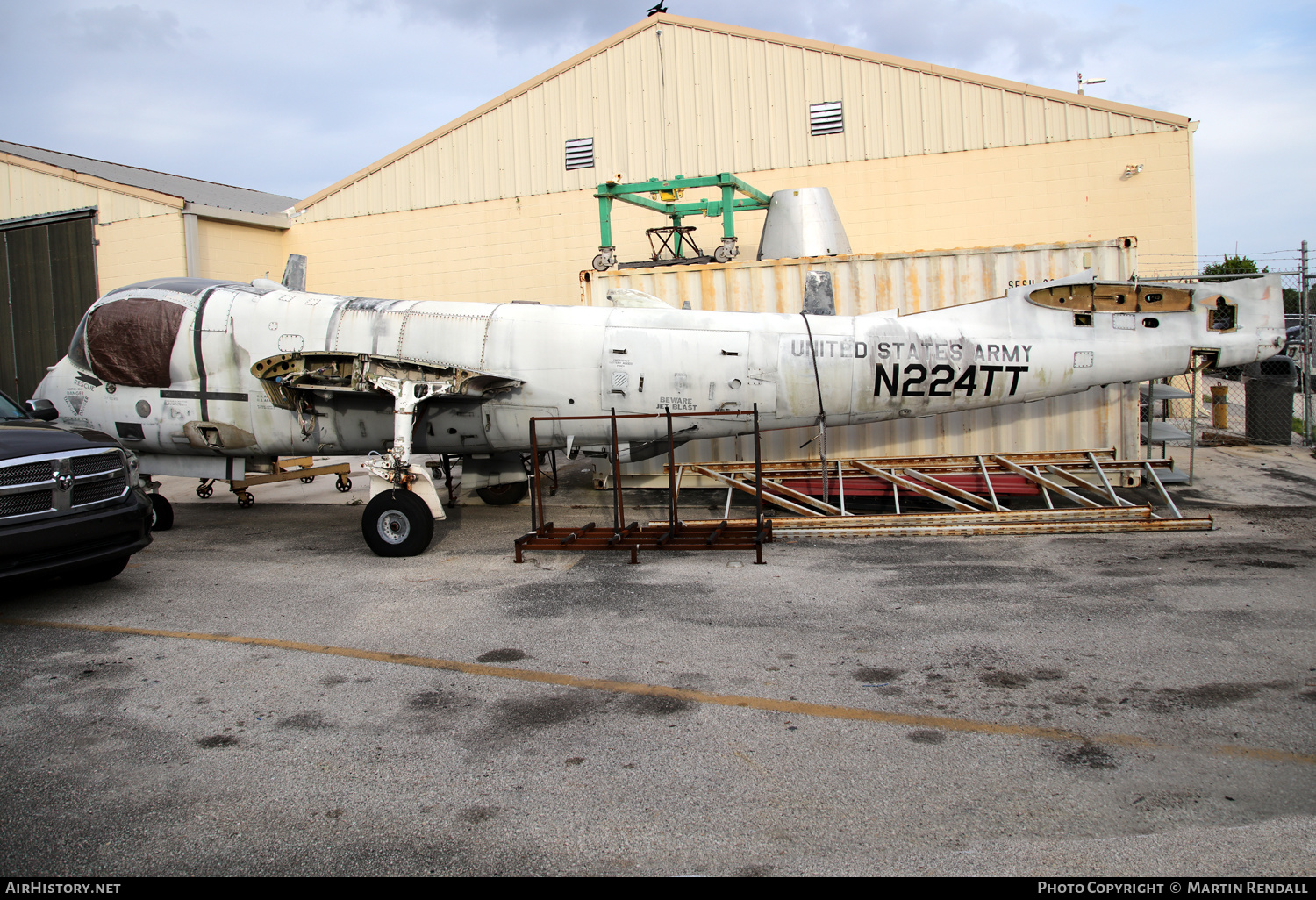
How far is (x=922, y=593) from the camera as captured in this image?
6.42 metres

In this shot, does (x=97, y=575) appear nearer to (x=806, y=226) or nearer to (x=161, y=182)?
(x=806, y=226)

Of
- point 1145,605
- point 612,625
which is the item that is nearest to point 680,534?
point 612,625

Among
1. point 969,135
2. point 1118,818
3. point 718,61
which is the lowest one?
point 1118,818

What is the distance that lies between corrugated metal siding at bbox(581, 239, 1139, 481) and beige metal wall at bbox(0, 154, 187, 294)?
11815 millimetres

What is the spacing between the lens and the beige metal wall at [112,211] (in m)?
17.4

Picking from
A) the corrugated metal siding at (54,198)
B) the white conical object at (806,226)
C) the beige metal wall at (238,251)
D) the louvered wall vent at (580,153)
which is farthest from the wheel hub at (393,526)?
the corrugated metal siding at (54,198)

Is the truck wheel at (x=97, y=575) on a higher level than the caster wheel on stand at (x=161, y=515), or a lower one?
lower

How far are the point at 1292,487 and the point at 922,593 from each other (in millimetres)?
7492

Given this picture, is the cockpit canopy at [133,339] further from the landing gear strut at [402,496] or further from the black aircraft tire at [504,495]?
the black aircraft tire at [504,495]

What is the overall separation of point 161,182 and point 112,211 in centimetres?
362

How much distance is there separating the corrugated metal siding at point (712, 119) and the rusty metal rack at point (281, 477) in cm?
773

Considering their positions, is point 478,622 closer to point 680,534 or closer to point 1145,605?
point 680,534

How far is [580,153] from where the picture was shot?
17.0 m

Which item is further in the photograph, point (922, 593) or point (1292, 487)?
point (1292, 487)
